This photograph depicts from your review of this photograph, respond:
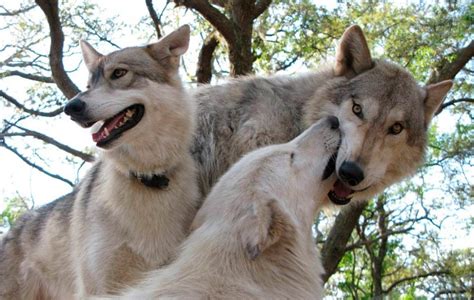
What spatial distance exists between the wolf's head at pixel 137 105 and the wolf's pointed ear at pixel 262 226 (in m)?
1.67

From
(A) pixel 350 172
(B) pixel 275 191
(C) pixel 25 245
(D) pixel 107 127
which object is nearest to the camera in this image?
(B) pixel 275 191

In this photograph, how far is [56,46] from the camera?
43.9 feet

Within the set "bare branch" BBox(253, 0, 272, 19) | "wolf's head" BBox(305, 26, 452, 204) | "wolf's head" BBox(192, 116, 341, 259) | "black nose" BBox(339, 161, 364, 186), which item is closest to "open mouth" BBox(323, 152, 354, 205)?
"wolf's head" BBox(305, 26, 452, 204)

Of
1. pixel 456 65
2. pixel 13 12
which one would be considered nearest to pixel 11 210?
pixel 13 12

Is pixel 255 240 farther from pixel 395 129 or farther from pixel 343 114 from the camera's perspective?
pixel 395 129

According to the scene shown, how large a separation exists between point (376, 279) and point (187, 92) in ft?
75.0

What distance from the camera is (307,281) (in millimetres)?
4559

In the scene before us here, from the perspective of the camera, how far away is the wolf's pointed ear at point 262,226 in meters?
4.21

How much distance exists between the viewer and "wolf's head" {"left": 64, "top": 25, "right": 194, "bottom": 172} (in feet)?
18.4

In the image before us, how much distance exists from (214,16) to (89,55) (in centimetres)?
688

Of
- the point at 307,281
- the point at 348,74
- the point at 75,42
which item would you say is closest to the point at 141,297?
the point at 307,281

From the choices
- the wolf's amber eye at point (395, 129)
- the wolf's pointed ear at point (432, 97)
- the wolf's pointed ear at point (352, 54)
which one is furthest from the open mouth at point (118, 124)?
the wolf's pointed ear at point (432, 97)

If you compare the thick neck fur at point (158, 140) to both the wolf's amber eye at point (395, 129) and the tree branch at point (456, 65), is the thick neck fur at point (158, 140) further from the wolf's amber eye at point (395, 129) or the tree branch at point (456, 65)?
the tree branch at point (456, 65)

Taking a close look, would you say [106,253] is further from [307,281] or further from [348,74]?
[348,74]
